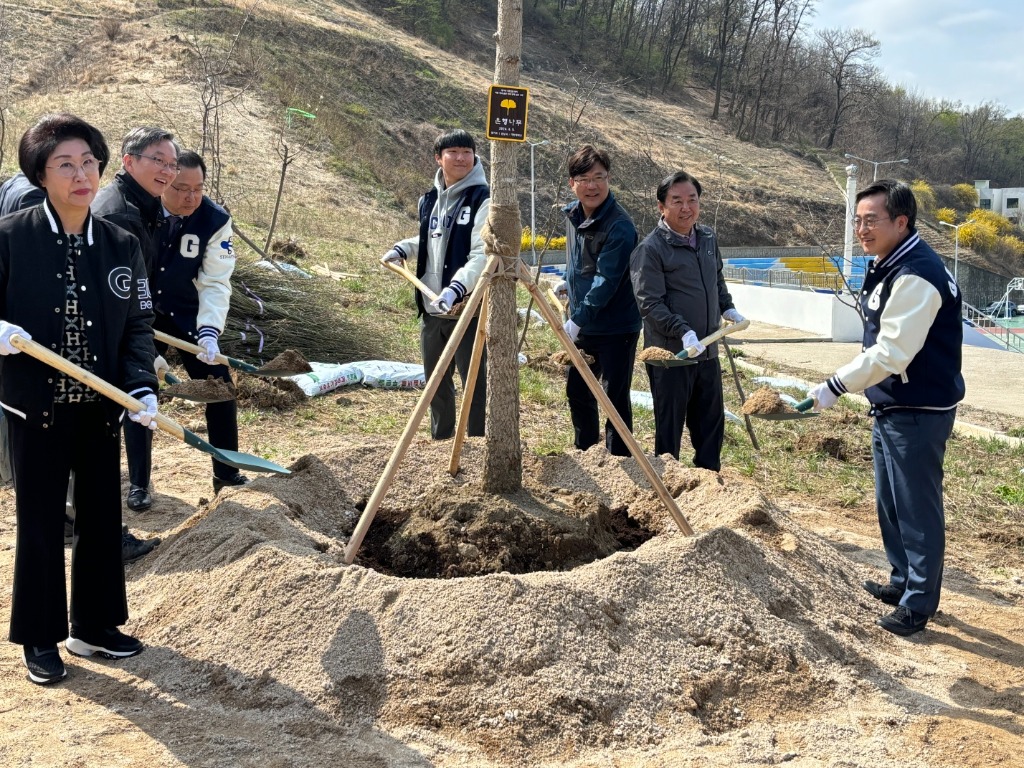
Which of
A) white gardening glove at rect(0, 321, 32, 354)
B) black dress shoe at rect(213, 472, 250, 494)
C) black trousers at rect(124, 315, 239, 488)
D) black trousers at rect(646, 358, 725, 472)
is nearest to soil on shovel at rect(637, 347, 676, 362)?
black trousers at rect(646, 358, 725, 472)

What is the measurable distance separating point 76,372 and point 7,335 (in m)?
0.21

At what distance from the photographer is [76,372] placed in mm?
2670

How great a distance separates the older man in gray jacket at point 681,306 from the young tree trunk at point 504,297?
3.06ft

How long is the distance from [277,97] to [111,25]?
19.4ft

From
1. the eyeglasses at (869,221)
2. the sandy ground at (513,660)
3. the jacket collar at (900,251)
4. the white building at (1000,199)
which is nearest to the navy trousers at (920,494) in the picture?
the sandy ground at (513,660)

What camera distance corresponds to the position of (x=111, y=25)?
30.8 m

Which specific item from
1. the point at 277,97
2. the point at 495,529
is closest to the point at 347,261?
the point at 495,529

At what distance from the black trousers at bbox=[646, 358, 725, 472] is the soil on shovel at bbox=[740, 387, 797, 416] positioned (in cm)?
55

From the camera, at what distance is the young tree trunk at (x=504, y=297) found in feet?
11.0

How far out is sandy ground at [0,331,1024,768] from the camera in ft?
8.22

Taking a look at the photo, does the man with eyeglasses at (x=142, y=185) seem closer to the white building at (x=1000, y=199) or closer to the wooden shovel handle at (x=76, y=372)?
the wooden shovel handle at (x=76, y=372)

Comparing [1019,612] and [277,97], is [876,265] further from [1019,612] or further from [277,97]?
[277,97]

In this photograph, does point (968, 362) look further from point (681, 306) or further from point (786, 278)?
point (681, 306)

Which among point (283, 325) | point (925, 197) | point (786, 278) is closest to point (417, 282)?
point (283, 325)
